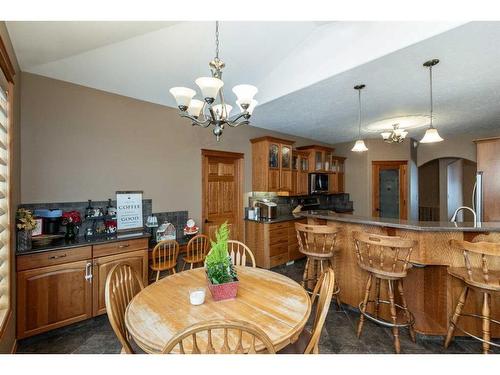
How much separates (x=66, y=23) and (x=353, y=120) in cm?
405

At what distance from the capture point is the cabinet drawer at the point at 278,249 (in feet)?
13.2

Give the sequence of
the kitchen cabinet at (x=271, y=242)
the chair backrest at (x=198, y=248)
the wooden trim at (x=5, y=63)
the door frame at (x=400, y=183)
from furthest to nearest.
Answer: the door frame at (x=400, y=183) → the kitchen cabinet at (x=271, y=242) → the chair backrest at (x=198, y=248) → the wooden trim at (x=5, y=63)

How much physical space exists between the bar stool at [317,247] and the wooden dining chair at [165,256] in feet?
5.08

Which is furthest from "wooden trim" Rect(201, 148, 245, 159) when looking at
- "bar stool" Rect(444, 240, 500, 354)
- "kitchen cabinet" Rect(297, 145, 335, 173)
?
"bar stool" Rect(444, 240, 500, 354)

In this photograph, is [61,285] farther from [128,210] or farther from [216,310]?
[216,310]

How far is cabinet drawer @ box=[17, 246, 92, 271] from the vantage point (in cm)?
203

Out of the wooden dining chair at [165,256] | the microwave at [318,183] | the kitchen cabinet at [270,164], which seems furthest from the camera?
the microwave at [318,183]

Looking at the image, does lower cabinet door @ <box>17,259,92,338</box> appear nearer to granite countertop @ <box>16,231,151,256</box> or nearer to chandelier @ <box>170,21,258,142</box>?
granite countertop @ <box>16,231,151,256</box>

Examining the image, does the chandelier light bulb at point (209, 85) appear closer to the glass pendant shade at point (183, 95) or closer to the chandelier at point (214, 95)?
the chandelier at point (214, 95)

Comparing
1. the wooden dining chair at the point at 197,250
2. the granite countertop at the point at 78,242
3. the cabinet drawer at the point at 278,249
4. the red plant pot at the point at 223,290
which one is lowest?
the cabinet drawer at the point at 278,249

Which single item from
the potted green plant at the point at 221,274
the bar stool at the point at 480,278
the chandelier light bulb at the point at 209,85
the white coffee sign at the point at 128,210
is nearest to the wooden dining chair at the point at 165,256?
the white coffee sign at the point at 128,210

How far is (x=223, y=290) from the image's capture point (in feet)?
4.50

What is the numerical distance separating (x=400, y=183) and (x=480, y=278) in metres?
4.11

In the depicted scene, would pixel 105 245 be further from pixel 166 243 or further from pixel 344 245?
pixel 344 245
